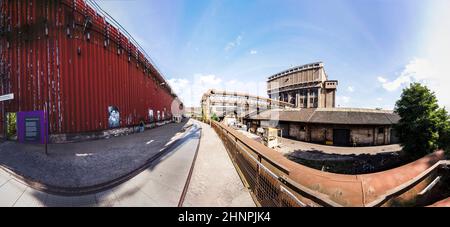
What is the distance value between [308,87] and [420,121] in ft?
95.4

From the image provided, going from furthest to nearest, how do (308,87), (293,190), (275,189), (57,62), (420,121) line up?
1. (308,87)
2. (420,121)
3. (57,62)
4. (275,189)
5. (293,190)

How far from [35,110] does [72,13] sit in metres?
6.12

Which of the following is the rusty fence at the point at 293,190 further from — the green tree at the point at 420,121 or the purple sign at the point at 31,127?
the purple sign at the point at 31,127

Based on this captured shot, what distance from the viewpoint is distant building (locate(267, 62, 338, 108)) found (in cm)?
3450

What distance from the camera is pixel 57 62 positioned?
841cm

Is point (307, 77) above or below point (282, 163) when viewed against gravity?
above

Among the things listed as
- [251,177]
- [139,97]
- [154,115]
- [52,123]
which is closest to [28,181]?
[251,177]

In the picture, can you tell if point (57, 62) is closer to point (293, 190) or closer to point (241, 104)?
point (293, 190)

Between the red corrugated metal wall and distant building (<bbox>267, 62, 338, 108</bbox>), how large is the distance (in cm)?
3821

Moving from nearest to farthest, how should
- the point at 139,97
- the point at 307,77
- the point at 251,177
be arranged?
the point at 251,177
the point at 139,97
the point at 307,77

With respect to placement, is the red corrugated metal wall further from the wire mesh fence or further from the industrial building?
the industrial building

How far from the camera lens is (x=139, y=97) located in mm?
15766

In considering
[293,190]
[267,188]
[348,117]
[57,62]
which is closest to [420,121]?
[348,117]
